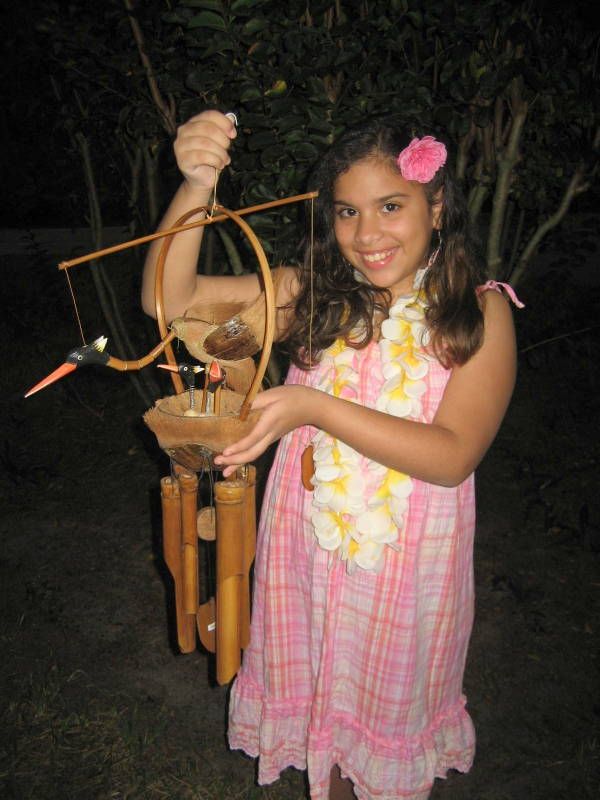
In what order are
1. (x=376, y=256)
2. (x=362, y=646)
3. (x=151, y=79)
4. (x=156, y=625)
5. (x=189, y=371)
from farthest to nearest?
1. (x=156, y=625)
2. (x=151, y=79)
3. (x=362, y=646)
4. (x=376, y=256)
5. (x=189, y=371)

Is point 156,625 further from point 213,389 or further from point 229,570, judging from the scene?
point 213,389

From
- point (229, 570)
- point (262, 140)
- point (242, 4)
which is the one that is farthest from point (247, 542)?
point (242, 4)

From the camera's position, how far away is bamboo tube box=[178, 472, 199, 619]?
4.31 ft

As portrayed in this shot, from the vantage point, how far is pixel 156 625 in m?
3.14

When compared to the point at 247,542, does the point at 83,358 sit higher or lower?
higher

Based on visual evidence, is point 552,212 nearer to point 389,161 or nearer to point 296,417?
point 389,161

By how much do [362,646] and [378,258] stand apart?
0.98 m

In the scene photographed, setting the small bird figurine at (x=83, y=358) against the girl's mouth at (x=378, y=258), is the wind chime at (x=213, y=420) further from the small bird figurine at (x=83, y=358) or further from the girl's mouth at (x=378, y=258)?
the girl's mouth at (x=378, y=258)

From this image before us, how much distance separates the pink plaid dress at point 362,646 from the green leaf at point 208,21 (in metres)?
0.97

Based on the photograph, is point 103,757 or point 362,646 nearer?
point 362,646

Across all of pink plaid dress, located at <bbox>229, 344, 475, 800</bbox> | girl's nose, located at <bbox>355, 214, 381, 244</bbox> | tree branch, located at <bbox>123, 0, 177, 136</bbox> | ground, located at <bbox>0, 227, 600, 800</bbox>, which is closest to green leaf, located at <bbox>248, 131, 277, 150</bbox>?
girl's nose, located at <bbox>355, 214, 381, 244</bbox>

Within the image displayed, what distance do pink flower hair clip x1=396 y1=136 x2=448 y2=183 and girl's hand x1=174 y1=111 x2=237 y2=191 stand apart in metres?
0.42

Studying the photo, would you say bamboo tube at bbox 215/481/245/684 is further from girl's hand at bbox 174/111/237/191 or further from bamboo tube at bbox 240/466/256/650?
girl's hand at bbox 174/111/237/191

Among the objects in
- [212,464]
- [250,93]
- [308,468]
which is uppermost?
[250,93]
